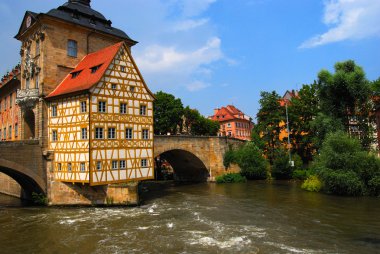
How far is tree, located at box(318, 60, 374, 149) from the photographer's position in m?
28.8

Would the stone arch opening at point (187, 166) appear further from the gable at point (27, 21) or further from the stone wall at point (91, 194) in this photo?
the gable at point (27, 21)

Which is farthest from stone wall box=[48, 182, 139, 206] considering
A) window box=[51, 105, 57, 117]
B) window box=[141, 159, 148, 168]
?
window box=[51, 105, 57, 117]

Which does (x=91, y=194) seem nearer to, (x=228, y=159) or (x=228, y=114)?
(x=228, y=159)

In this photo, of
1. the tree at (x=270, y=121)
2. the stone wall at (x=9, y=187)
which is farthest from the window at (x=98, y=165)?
the tree at (x=270, y=121)

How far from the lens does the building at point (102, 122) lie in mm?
20328

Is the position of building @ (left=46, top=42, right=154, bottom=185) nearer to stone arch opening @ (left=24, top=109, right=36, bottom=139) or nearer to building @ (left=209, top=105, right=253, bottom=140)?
stone arch opening @ (left=24, top=109, right=36, bottom=139)

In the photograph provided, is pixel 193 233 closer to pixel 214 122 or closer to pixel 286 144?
pixel 286 144

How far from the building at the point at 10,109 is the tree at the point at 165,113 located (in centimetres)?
1885

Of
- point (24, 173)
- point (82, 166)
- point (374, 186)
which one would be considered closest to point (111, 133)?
point (82, 166)

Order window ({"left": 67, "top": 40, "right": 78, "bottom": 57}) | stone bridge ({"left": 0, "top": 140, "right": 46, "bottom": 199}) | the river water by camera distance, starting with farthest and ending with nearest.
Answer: window ({"left": 67, "top": 40, "right": 78, "bottom": 57}) < stone bridge ({"left": 0, "top": 140, "right": 46, "bottom": 199}) < the river water

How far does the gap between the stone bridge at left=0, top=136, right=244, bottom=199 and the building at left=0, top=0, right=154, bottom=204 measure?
2.07 feet

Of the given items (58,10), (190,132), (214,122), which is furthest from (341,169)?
(214,122)

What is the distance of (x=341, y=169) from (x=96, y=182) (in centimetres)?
1686

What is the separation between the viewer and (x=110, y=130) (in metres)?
21.1
